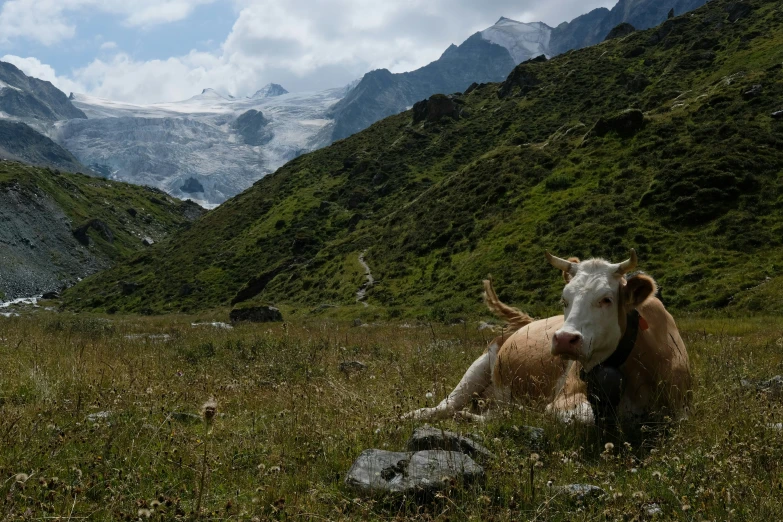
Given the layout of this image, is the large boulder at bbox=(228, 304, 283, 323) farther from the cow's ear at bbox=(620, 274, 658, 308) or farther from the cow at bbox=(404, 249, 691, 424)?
the cow's ear at bbox=(620, 274, 658, 308)

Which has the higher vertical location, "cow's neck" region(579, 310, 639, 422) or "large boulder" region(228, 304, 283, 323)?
"cow's neck" region(579, 310, 639, 422)

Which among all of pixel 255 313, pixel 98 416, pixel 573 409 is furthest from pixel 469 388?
pixel 255 313

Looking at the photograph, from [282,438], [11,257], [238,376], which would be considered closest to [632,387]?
[282,438]

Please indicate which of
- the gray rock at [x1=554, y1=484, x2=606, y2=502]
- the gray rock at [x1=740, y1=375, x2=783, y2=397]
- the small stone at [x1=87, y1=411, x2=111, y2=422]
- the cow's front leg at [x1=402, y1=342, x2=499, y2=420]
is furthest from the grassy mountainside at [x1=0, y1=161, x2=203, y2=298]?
the gray rock at [x1=554, y1=484, x2=606, y2=502]

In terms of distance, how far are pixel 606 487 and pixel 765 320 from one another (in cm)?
1815

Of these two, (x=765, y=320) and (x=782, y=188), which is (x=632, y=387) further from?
(x=782, y=188)

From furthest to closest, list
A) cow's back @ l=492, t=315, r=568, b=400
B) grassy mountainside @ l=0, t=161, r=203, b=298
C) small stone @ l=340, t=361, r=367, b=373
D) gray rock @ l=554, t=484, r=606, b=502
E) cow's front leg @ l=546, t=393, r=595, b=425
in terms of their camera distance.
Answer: grassy mountainside @ l=0, t=161, r=203, b=298 → small stone @ l=340, t=361, r=367, b=373 → cow's back @ l=492, t=315, r=568, b=400 → cow's front leg @ l=546, t=393, r=595, b=425 → gray rock @ l=554, t=484, r=606, b=502

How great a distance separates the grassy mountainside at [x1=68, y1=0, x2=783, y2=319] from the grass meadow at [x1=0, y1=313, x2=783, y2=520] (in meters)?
20.6

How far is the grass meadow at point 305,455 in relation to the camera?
351cm

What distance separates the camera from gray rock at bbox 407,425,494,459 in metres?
4.55

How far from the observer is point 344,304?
1813 inches

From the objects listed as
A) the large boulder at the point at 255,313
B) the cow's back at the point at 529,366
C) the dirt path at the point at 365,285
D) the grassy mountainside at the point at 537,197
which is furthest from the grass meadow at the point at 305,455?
the dirt path at the point at 365,285

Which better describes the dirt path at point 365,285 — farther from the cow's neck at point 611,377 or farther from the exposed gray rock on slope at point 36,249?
the exposed gray rock on slope at point 36,249

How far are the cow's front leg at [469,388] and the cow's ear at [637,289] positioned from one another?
2091 millimetres
